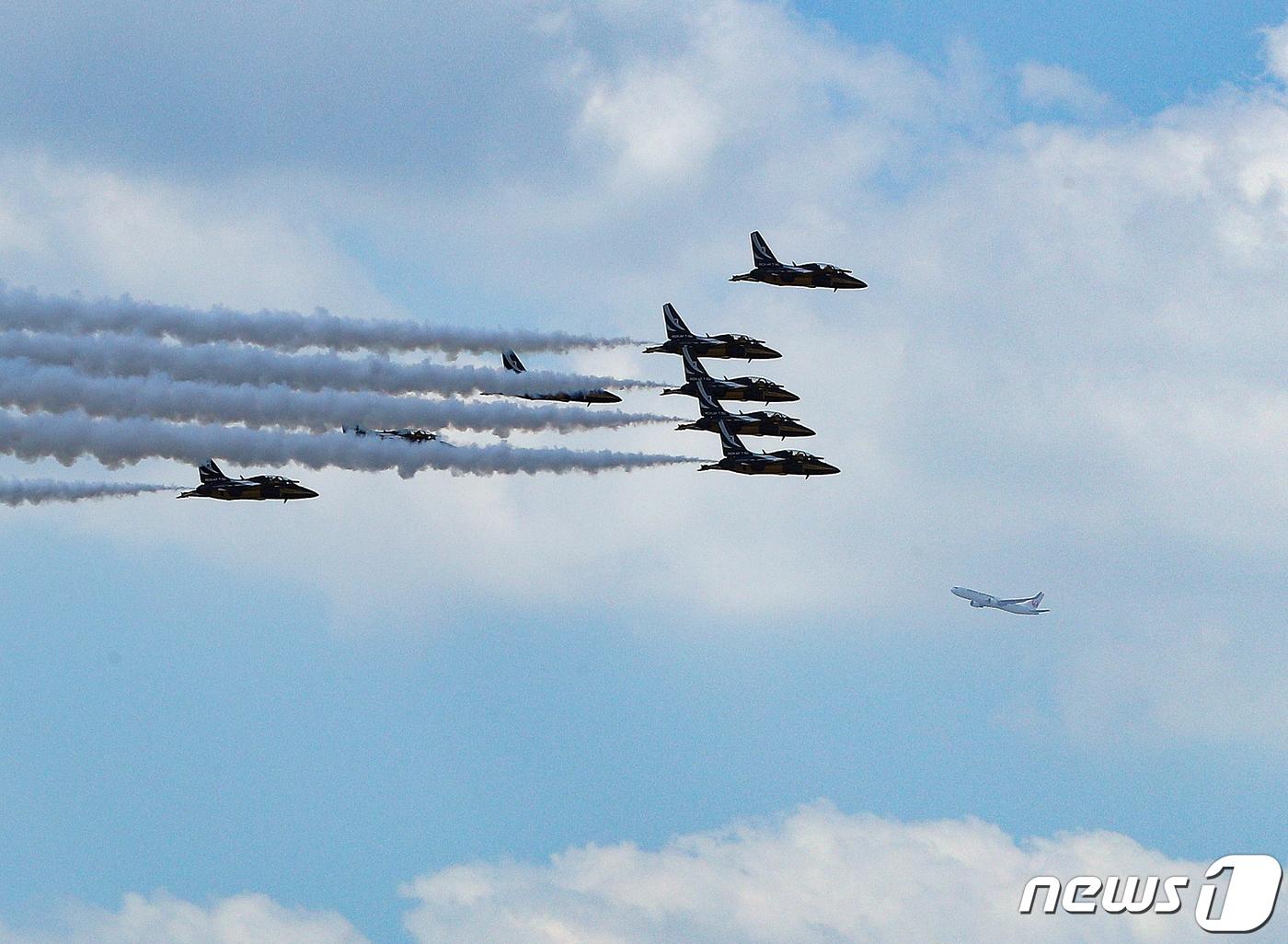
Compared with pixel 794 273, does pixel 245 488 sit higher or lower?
lower

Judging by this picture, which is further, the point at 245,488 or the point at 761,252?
the point at 761,252

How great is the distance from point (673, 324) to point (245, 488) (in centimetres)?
3541

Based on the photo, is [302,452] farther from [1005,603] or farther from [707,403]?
[1005,603]

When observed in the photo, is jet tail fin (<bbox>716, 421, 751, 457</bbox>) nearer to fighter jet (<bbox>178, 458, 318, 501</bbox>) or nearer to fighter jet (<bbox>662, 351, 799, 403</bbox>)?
→ fighter jet (<bbox>662, 351, 799, 403</bbox>)

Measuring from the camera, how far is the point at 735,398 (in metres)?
130

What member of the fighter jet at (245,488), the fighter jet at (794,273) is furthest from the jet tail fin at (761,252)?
the fighter jet at (245,488)

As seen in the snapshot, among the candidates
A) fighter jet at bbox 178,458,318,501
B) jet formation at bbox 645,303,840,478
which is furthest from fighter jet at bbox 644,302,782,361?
fighter jet at bbox 178,458,318,501

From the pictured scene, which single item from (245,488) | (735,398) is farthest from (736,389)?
(245,488)

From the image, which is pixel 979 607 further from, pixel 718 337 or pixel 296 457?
pixel 296 457

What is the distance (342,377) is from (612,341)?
93.9ft

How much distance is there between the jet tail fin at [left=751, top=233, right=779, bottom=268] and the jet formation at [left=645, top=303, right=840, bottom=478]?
477 cm

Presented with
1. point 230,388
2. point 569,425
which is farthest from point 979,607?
point 230,388

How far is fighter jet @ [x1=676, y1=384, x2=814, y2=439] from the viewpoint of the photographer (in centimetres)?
12512

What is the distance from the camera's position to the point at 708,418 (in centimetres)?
12575
